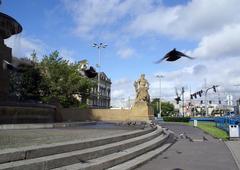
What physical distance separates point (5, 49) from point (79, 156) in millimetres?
15035

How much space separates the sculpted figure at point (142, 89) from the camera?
49938 millimetres

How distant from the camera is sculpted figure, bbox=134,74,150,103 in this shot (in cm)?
4994

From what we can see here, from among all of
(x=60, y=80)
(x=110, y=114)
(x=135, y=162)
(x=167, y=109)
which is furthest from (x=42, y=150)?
(x=167, y=109)

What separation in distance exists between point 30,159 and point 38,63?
49957 millimetres

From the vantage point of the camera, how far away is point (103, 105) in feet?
444

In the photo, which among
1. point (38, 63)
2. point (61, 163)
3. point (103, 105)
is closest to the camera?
point (61, 163)

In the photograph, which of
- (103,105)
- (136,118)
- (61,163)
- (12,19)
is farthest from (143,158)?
(103,105)

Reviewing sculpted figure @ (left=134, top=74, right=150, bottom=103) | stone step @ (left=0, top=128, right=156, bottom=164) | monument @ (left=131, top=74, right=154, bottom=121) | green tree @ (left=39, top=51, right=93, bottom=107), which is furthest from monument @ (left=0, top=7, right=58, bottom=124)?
green tree @ (left=39, top=51, right=93, bottom=107)

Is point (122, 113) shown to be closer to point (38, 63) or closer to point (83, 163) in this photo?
point (38, 63)

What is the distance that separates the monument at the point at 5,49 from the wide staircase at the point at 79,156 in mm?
10305

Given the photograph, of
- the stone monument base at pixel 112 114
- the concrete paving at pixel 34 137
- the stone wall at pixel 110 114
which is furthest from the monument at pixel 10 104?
the stone monument base at pixel 112 114

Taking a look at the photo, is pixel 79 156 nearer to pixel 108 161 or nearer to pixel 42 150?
pixel 108 161

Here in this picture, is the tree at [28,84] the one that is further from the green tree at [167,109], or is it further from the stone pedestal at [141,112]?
the green tree at [167,109]

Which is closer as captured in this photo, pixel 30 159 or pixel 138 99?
pixel 30 159
